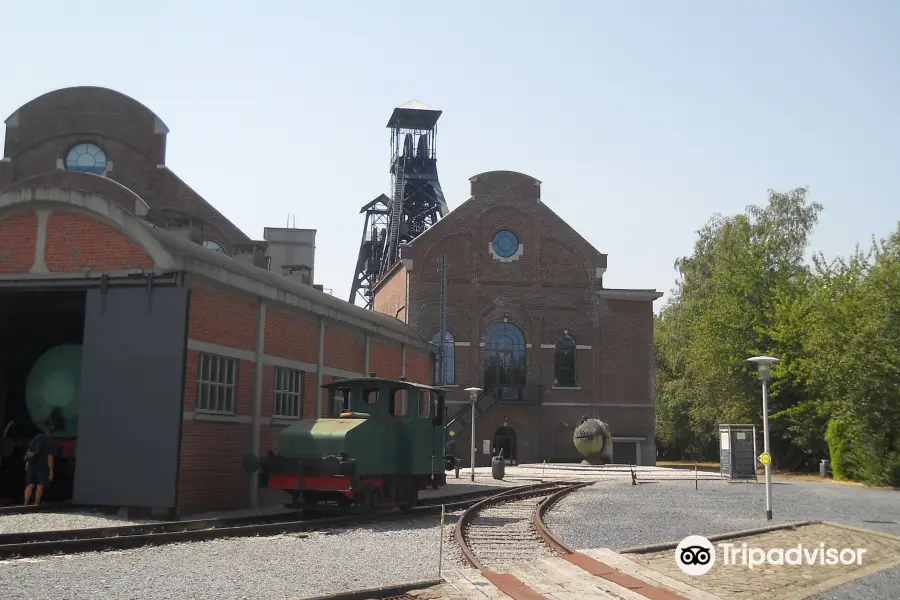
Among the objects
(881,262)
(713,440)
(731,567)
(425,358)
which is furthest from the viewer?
(713,440)

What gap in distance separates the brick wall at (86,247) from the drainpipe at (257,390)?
115 inches

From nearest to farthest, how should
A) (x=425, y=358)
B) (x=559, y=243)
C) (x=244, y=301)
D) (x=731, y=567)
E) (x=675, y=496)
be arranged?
(x=731, y=567) < (x=244, y=301) < (x=675, y=496) < (x=425, y=358) < (x=559, y=243)

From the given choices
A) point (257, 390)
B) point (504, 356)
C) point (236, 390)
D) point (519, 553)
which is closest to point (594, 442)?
point (504, 356)

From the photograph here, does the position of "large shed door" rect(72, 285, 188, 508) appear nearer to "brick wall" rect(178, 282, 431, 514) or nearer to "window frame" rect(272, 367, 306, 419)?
"brick wall" rect(178, 282, 431, 514)

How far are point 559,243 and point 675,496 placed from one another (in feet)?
84.7

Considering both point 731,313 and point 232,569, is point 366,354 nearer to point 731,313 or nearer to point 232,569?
point 232,569

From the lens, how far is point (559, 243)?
154 feet

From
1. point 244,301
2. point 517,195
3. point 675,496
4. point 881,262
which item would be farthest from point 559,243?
point 244,301

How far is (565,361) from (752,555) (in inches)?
1371

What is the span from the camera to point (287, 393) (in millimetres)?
19281

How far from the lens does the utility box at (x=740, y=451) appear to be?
29.5m

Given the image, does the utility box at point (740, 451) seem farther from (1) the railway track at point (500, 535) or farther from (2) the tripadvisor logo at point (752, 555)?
(2) the tripadvisor logo at point (752, 555)

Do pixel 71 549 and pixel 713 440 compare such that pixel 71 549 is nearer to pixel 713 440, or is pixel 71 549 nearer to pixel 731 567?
pixel 731 567

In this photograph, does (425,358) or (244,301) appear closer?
(244,301)
